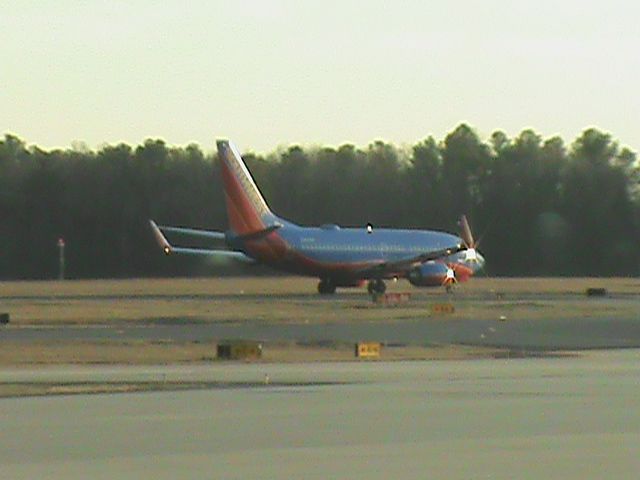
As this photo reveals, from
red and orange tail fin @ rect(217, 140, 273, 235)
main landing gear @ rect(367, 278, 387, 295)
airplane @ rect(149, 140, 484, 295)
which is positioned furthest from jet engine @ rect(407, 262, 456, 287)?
red and orange tail fin @ rect(217, 140, 273, 235)

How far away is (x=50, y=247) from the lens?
139375 millimetres

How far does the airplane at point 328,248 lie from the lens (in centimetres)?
8825

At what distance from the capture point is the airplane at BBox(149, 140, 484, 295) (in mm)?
88250

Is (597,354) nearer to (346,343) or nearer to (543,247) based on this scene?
(346,343)

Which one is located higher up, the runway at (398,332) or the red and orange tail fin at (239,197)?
the red and orange tail fin at (239,197)

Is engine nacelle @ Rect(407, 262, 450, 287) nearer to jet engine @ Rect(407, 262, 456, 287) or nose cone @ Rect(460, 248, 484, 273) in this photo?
jet engine @ Rect(407, 262, 456, 287)

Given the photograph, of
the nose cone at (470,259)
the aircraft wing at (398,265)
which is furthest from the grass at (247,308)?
the aircraft wing at (398,265)

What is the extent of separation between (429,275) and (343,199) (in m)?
59.9

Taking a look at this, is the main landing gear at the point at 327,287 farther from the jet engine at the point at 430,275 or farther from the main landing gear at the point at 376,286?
the jet engine at the point at 430,275

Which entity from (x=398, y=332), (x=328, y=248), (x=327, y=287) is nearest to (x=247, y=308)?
(x=398, y=332)

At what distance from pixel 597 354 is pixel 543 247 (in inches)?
3723

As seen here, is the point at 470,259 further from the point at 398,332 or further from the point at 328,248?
the point at 398,332

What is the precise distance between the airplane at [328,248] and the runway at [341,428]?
170 feet

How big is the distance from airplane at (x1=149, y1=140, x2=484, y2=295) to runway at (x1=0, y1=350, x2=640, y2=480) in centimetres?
5191
